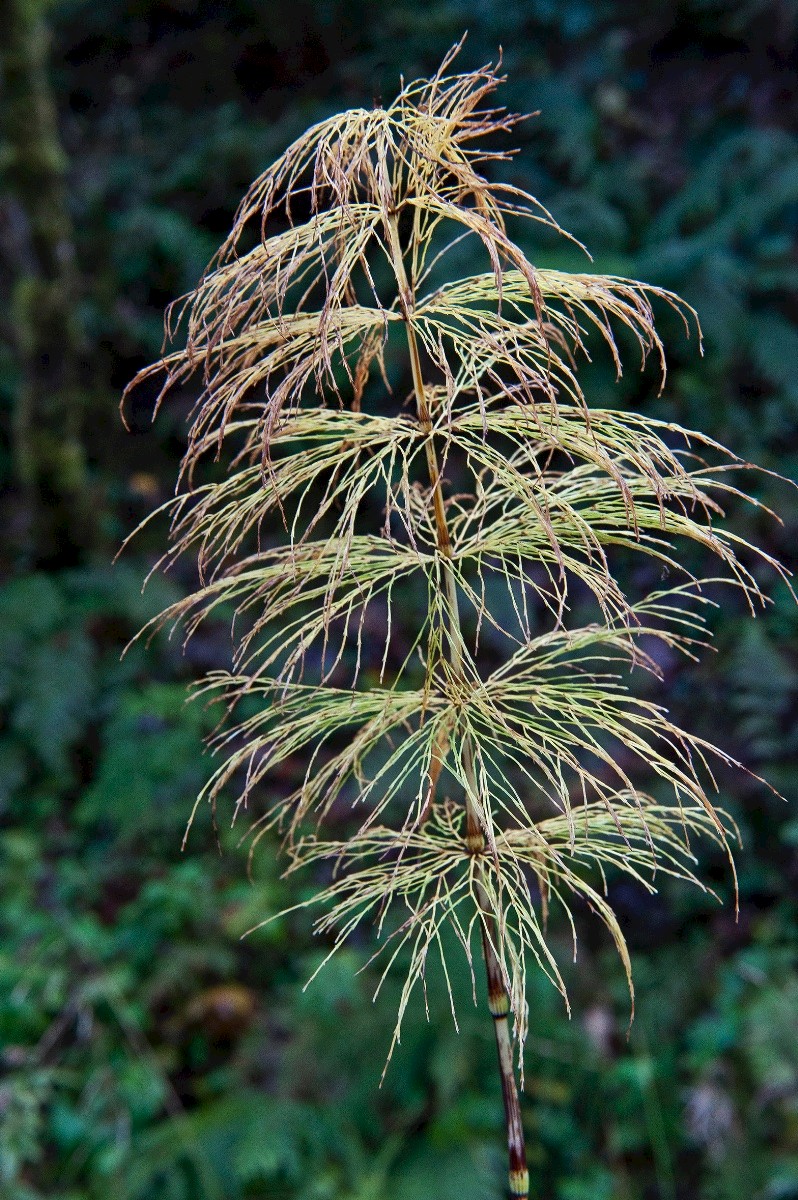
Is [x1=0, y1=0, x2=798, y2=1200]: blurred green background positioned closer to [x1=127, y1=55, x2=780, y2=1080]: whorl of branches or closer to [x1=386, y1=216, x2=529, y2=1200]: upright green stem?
[x1=386, y1=216, x2=529, y2=1200]: upright green stem

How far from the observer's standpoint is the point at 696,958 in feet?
11.4

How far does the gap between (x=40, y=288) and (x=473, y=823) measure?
13.9 ft

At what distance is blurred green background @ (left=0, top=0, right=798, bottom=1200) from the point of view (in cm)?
312

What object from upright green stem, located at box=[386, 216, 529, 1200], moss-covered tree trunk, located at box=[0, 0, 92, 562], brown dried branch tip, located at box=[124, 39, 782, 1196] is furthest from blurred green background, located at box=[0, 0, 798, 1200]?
brown dried branch tip, located at box=[124, 39, 782, 1196]

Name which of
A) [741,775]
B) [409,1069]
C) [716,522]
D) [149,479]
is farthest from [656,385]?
[409,1069]

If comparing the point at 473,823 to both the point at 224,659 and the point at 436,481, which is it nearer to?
the point at 436,481

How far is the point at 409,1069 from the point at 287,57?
5.63 metres

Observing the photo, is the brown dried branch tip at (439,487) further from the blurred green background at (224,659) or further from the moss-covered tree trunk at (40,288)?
the moss-covered tree trunk at (40,288)

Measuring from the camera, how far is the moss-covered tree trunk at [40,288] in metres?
4.72

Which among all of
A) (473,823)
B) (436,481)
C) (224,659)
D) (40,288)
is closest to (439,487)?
(436,481)

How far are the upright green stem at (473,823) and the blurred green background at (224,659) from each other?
1.78m

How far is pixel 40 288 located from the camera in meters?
4.77

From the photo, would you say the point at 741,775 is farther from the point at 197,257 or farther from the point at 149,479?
the point at 197,257

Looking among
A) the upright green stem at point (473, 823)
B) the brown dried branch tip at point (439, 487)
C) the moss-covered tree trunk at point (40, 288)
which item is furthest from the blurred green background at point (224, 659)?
the brown dried branch tip at point (439, 487)
